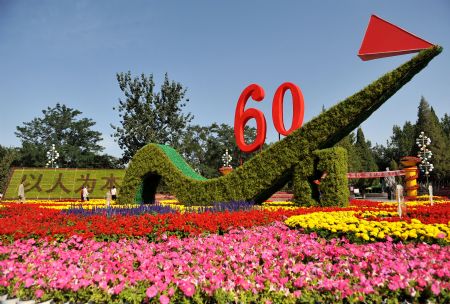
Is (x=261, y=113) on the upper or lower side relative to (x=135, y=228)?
upper

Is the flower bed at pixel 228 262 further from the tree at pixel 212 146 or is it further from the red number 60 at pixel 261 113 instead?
the tree at pixel 212 146

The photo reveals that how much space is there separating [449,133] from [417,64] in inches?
2102

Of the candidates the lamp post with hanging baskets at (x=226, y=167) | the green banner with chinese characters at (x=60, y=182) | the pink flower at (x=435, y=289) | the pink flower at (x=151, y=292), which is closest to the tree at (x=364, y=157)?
the lamp post with hanging baskets at (x=226, y=167)

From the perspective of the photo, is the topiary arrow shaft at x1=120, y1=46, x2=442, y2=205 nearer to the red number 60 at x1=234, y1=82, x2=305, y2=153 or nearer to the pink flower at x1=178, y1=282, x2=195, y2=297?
the red number 60 at x1=234, y1=82, x2=305, y2=153

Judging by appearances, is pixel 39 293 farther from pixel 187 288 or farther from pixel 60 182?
pixel 60 182

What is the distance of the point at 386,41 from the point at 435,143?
38390mm

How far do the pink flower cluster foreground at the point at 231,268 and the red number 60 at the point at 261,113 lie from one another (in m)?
6.13

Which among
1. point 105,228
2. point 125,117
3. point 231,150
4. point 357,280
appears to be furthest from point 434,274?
point 231,150

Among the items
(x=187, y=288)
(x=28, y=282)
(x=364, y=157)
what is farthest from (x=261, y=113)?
(x=364, y=157)

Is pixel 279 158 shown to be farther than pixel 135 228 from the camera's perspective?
Yes

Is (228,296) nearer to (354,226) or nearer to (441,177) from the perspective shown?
(354,226)

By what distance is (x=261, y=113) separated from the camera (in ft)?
37.6

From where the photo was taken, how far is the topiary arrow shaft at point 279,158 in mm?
9430

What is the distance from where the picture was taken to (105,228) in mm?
5867
